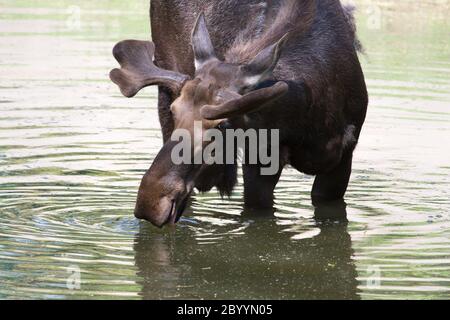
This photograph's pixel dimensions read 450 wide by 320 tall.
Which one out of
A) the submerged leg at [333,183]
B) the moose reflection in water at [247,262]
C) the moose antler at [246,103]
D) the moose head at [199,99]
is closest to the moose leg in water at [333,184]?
the submerged leg at [333,183]

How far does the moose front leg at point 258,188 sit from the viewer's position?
1100cm

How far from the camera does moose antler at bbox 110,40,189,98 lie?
9.82m

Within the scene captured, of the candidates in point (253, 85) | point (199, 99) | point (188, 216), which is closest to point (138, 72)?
point (199, 99)

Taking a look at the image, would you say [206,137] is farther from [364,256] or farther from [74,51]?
[74,51]

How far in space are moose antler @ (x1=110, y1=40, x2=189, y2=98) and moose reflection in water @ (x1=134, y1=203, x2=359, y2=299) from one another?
131cm

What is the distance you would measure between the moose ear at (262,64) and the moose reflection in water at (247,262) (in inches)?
57.5

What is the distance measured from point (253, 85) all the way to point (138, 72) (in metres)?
1.09

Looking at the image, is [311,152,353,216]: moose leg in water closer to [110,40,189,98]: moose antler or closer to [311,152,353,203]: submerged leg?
[311,152,353,203]: submerged leg

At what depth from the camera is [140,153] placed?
13.8 m

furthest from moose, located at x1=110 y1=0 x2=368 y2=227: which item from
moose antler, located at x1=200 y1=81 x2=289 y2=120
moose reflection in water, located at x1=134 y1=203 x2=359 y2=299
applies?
moose reflection in water, located at x1=134 y1=203 x2=359 y2=299

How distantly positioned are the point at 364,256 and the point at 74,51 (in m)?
12.4

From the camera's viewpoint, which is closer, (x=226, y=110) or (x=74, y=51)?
(x=226, y=110)

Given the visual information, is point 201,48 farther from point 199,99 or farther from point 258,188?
point 258,188
